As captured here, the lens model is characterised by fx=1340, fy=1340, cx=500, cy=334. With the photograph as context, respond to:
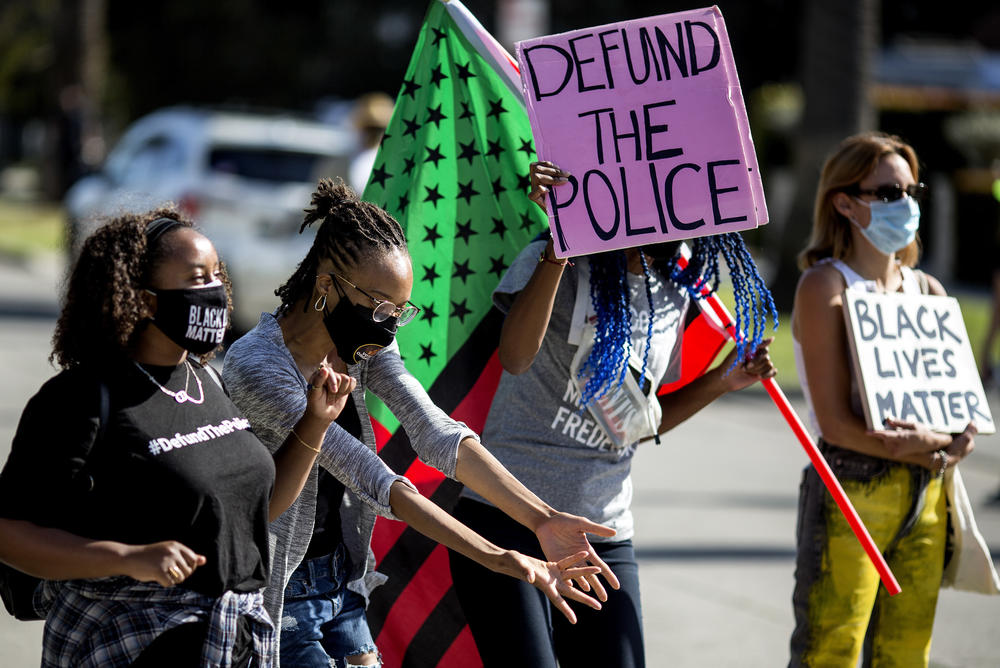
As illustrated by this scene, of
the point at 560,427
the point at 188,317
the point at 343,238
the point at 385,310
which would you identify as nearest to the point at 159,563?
the point at 188,317

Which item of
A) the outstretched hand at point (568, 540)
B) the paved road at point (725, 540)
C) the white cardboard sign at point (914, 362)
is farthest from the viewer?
the paved road at point (725, 540)

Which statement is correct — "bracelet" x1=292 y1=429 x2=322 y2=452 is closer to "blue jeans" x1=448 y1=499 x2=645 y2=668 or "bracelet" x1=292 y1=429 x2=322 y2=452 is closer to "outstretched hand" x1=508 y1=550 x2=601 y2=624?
"outstretched hand" x1=508 y1=550 x2=601 y2=624

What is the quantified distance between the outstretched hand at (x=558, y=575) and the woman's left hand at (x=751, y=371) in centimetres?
105

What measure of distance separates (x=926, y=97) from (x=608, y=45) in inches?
875

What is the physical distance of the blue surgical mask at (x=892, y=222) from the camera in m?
4.05

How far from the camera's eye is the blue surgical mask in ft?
13.3

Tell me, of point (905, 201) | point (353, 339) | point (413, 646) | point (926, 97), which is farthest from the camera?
point (926, 97)

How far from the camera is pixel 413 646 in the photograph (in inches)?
149

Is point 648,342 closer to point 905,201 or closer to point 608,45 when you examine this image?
point 608,45

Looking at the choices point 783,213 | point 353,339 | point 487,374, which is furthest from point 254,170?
point 783,213

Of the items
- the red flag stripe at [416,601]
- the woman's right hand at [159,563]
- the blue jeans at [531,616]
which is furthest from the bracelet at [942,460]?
the woman's right hand at [159,563]

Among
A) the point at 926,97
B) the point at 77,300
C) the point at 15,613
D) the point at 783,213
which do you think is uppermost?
the point at 77,300

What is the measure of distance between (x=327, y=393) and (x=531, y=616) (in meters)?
0.92

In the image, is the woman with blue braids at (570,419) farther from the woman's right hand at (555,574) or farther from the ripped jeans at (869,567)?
the ripped jeans at (869,567)
